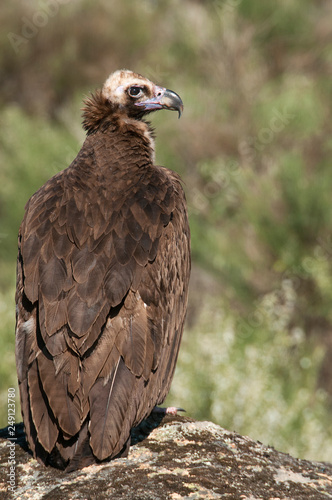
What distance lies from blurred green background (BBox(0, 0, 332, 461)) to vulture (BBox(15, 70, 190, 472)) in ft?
14.0

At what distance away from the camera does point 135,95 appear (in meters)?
6.04

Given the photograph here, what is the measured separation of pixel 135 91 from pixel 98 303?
95.6 inches

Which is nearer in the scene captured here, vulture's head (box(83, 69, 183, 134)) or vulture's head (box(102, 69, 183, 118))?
vulture's head (box(83, 69, 183, 134))

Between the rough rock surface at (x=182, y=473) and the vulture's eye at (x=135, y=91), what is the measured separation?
272 cm

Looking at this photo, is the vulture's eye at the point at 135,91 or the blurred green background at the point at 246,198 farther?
the blurred green background at the point at 246,198

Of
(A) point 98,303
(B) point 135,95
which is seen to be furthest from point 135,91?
(A) point 98,303

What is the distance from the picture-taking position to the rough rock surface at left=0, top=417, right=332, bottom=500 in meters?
3.72

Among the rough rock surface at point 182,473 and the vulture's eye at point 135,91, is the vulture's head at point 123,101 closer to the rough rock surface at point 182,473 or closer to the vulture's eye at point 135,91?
the vulture's eye at point 135,91

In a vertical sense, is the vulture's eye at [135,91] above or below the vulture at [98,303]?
above

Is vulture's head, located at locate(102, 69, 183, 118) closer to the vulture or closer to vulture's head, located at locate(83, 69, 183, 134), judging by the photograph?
vulture's head, located at locate(83, 69, 183, 134)

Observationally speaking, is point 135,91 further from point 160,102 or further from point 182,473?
point 182,473

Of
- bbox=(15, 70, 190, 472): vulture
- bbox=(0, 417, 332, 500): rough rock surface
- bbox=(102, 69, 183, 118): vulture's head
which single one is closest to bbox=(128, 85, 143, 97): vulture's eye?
bbox=(102, 69, 183, 118): vulture's head

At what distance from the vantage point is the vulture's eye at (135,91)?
6.03 meters

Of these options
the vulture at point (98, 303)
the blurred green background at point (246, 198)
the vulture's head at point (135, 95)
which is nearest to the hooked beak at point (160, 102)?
the vulture's head at point (135, 95)
